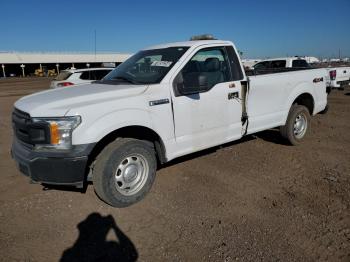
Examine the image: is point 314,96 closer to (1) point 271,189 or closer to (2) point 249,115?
(2) point 249,115

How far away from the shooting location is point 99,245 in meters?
3.26

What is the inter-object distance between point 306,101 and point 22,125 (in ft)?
18.0

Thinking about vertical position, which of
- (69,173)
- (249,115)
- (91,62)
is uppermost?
(91,62)

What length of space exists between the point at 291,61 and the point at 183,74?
1070 cm

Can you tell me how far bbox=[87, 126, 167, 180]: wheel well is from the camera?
13.2 feet

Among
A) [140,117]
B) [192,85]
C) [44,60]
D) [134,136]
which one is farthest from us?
[44,60]

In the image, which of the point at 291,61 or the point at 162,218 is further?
the point at 291,61

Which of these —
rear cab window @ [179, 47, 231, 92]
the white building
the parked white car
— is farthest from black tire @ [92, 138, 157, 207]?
the white building

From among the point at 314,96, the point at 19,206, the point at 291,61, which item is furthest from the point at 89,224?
the point at 291,61

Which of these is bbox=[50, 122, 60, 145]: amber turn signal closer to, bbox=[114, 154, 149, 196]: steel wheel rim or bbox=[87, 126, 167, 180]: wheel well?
bbox=[87, 126, 167, 180]: wheel well

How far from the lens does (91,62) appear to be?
291ft

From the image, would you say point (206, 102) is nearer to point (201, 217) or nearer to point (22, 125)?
point (201, 217)

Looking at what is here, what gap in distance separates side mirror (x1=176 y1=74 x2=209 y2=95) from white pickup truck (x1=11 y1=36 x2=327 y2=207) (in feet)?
0.04

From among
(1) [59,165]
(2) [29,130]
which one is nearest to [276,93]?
(1) [59,165]
